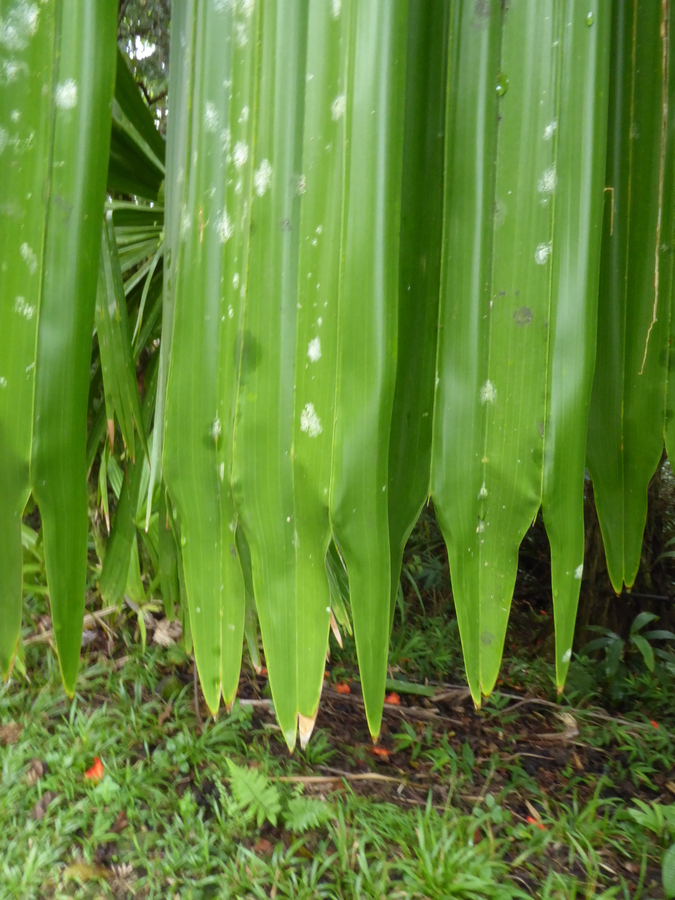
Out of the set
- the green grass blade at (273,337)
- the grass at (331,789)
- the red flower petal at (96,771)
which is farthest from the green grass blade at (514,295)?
the red flower petal at (96,771)

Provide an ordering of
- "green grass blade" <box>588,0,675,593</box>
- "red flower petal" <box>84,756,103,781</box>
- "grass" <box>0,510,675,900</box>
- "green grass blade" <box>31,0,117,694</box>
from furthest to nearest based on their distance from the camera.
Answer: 1. "red flower petal" <box>84,756,103,781</box>
2. "grass" <box>0,510,675,900</box>
3. "green grass blade" <box>588,0,675,593</box>
4. "green grass blade" <box>31,0,117,694</box>

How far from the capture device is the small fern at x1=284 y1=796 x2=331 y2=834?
1421mm

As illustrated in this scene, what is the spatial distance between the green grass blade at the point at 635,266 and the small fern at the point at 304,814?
1327 mm

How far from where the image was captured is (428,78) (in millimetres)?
386

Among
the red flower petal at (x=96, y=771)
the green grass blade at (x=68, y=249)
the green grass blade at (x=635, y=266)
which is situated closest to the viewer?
the green grass blade at (x=68, y=249)

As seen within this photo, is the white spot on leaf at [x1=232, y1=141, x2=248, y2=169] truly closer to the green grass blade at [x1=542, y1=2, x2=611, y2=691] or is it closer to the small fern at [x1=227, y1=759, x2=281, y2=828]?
the green grass blade at [x1=542, y1=2, x2=611, y2=691]

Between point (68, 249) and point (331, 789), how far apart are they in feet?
5.52

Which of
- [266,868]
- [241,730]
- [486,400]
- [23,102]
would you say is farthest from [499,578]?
[241,730]

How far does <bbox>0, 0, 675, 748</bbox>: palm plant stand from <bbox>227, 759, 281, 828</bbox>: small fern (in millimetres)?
1263

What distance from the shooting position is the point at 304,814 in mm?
1428

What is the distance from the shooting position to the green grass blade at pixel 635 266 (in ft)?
1.45

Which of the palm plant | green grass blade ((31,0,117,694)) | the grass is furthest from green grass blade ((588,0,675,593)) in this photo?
the grass

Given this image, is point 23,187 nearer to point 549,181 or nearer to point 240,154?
point 240,154

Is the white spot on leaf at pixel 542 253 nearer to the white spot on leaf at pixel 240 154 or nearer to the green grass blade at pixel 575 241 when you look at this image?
the green grass blade at pixel 575 241
